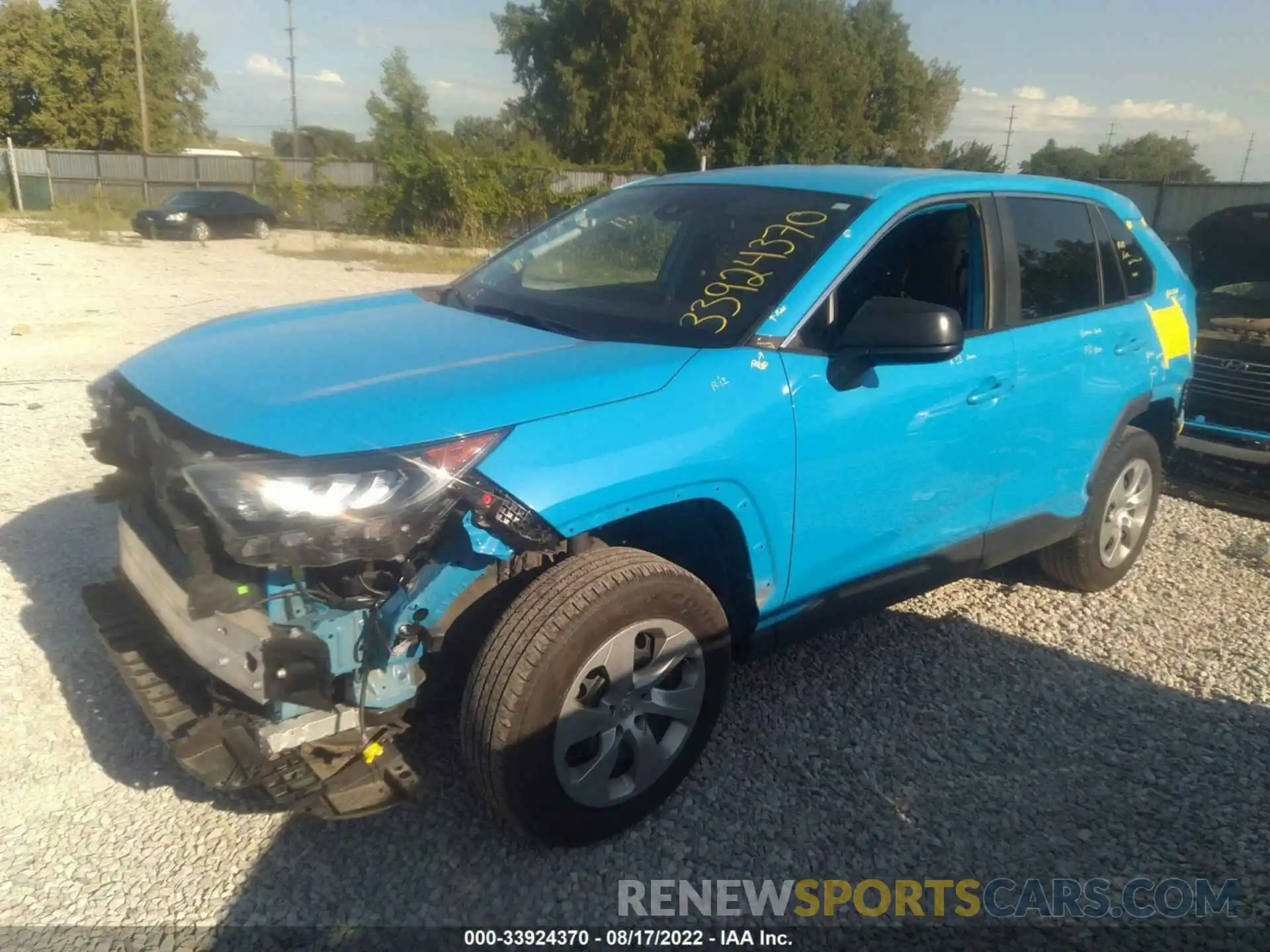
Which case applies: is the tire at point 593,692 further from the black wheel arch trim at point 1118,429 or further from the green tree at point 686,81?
the green tree at point 686,81

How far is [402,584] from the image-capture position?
2369 millimetres

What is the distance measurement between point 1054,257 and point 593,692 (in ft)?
9.15

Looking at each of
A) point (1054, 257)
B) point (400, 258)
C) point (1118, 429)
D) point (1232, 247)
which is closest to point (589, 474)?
point (1054, 257)

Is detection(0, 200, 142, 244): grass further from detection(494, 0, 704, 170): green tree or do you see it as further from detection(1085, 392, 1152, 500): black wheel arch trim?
detection(1085, 392, 1152, 500): black wheel arch trim

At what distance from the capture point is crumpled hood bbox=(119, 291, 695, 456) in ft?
7.82

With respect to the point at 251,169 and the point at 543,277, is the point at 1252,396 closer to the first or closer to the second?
the point at 543,277

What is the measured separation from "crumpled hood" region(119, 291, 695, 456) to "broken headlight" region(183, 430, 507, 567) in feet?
0.17

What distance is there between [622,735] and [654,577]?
0.49 meters

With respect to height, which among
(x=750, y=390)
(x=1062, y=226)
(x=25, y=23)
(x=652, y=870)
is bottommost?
(x=652, y=870)

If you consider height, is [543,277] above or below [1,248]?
above

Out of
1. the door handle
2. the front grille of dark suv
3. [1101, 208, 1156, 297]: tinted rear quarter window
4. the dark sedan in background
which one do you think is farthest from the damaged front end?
the dark sedan in background

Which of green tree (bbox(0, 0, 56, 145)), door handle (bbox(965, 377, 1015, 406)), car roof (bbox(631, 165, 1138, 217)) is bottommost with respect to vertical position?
door handle (bbox(965, 377, 1015, 406))

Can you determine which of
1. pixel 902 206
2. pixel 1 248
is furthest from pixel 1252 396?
pixel 1 248

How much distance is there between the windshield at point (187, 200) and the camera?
24016 mm
